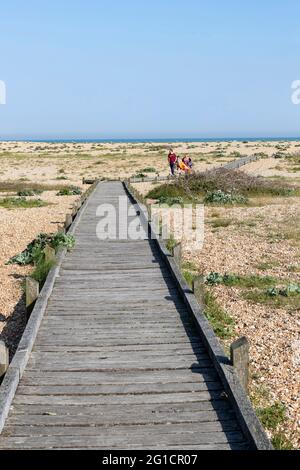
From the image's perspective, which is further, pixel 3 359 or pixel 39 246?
→ pixel 39 246

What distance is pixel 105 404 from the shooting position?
557cm

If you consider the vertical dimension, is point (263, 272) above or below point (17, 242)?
above

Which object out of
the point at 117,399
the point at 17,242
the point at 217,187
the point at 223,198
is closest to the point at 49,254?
the point at 117,399

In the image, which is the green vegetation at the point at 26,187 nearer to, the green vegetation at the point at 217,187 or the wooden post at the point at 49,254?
the green vegetation at the point at 217,187

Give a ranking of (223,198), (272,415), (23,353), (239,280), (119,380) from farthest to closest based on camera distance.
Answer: (223,198)
(239,280)
(272,415)
(23,353)
(119,380)

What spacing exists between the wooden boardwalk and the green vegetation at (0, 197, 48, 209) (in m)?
18.7

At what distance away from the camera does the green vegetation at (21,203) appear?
2781 cm

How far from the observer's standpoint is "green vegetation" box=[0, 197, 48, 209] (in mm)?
27812

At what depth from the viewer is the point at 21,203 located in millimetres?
28625

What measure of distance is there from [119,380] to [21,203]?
23.6 m

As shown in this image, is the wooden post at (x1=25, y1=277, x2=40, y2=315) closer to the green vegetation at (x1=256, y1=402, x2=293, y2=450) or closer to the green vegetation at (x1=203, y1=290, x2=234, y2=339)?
the green vegetation at (x1=203, y1=290, x2=234, y2=339)

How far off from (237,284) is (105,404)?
7001mm

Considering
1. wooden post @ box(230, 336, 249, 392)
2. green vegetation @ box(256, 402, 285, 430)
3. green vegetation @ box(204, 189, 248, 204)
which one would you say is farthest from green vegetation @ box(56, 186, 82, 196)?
wooden post @ box(230, 336, 249, 392)

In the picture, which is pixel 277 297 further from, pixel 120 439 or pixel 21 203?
pixel 21 203
